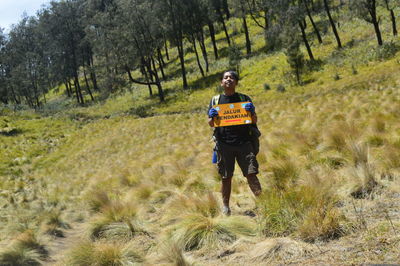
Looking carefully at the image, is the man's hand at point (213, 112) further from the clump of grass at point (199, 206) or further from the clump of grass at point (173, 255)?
the clump of grass at point (173, 255)

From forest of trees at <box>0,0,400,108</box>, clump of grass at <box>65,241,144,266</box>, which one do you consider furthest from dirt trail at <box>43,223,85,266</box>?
forest of trees at <box>0,0,400,108</box>

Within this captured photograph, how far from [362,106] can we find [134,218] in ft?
26.8

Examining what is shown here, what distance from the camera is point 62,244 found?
5727 mm

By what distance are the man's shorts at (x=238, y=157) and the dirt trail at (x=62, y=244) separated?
257cm

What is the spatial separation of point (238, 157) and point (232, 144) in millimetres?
248

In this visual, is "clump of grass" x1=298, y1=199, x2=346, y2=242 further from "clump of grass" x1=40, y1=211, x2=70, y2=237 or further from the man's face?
"clump of grass" x1=40, y1=211, x2=70, y2=237

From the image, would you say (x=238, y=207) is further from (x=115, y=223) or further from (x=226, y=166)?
(x=115, y=223)

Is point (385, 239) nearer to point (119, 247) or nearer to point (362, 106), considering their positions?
point (119, 247)

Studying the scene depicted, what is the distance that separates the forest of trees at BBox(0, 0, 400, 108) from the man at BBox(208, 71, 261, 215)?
24.7 meters

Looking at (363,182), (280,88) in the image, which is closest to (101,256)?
(363,182)

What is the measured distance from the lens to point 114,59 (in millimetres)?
37000

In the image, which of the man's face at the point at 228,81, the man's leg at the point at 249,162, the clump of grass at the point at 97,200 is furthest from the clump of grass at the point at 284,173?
the clump of grass at the point at 97,200

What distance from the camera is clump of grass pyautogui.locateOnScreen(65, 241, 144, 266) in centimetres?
390

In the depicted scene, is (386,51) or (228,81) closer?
Result: (228,81)
